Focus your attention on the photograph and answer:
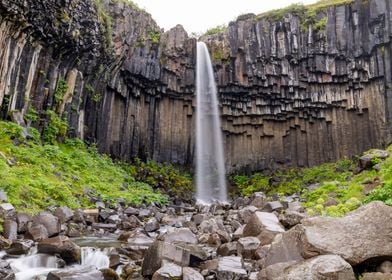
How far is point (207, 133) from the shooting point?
35562 millimetres

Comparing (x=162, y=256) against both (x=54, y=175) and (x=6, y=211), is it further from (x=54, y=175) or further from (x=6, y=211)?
(x=54, y=175)

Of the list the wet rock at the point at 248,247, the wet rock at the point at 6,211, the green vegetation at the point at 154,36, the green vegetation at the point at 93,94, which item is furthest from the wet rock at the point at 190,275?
the green vegetation at the point at 154,36

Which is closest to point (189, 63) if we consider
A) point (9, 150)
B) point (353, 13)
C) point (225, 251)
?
point (353, 13)

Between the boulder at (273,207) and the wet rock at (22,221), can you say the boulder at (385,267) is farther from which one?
the boulder at (273,207)

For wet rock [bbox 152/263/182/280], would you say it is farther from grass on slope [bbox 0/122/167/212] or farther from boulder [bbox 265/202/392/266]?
grass on slope [bbox 0/122/167/212]

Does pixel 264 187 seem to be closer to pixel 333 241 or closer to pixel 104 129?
pixel 104 129

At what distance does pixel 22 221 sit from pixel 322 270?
8292 mm

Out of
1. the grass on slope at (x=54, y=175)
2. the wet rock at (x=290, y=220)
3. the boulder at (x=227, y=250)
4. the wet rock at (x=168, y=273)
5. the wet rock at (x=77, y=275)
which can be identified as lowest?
the wet rock at (x=77, y=275)

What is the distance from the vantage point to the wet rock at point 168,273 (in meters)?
6.60

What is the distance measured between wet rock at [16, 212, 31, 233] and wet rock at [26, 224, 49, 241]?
0.43 m

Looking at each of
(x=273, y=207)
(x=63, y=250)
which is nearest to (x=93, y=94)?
(x=273, y=207)

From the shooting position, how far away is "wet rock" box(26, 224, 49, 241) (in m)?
9.57

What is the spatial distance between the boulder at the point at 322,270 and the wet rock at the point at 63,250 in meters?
4.73

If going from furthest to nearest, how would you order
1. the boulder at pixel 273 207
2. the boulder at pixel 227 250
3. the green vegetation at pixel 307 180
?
1. the green vegetation at pixel 307 180
2. the boulder at pixel 273 207
3. the boulder at pixel 227 250
